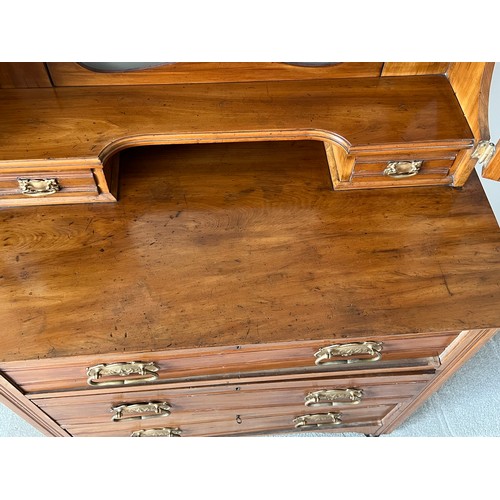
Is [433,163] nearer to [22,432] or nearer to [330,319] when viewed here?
[330,319]

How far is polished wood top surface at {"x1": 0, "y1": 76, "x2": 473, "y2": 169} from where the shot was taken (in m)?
0.82

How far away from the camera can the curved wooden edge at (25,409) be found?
3.00 feet

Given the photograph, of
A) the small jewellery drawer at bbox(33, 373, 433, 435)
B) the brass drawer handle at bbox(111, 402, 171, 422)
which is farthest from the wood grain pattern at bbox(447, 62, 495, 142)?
the brass drawer handle at bbox(111, 402, 171, 422)

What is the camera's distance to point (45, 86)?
86 cm

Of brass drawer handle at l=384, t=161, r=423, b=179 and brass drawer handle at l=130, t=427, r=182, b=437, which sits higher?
brass drawer handle at l=384, t=161, r=423, b=179

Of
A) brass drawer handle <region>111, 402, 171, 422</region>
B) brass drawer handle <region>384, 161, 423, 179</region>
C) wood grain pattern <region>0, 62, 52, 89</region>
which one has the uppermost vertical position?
wood grain pattern <region>0, 62, 52, 89</region>

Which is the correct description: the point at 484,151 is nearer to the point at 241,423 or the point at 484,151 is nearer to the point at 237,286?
the point at 237,286

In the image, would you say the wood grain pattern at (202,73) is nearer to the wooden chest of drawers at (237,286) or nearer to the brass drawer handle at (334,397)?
the wooden chest of drawers at (237,286)

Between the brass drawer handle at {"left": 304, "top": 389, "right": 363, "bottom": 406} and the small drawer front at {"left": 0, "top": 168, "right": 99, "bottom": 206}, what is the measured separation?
632 millimetres

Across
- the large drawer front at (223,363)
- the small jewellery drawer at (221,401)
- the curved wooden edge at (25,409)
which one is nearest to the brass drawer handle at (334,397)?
the small jewellery drawer at (221,401)

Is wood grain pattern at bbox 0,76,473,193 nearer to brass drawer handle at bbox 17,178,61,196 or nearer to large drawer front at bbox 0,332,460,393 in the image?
brass drawer handle at bbox 17,178,61,196

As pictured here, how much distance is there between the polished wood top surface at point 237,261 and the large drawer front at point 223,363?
55 millimetres

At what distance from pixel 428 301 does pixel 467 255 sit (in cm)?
13
